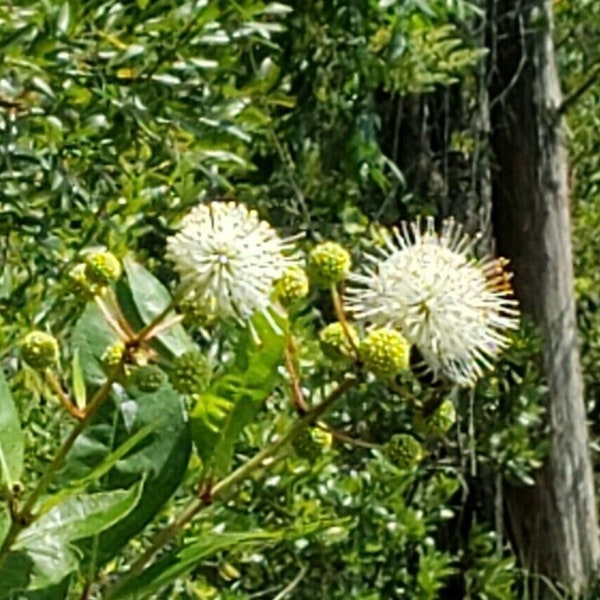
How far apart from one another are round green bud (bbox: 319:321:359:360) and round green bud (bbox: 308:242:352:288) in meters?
0.06

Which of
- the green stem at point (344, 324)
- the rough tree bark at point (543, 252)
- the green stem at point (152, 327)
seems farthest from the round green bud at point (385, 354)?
the rough tree bark at point (543, 252)

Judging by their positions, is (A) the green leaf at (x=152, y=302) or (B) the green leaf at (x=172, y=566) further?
(A) the green leaf at (x=152, y=302)

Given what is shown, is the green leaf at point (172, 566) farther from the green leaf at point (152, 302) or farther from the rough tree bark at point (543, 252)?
the rough tree bark at point (543, 252)

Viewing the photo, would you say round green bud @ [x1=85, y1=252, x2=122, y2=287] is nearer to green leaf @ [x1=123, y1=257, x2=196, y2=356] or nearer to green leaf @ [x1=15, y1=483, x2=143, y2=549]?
green leaf @ [x1=123, y1=257, x2=196, y2=356]

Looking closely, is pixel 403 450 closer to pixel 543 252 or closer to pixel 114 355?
pixel 114 355

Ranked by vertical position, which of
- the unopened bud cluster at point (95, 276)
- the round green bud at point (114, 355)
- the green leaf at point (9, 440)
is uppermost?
the unopened bud cluster at point (95, 276)

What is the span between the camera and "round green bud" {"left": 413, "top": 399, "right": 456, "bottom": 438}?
1128mm

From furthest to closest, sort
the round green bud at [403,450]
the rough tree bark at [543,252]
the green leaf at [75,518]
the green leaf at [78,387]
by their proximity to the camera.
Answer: the rough tree bark at [543,252] → the round green bud at [403,450] → the green leaf at [78,387] → the green leaf at [75,518]

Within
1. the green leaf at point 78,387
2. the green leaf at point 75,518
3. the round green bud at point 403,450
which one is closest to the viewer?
the green leaf at point 75,518

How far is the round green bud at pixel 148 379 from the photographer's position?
104 centimetres

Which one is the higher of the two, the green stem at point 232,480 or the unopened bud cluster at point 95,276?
the unopened bud cluster at point 95,276

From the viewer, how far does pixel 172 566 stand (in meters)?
0.98

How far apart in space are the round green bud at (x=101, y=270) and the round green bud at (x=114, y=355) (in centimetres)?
5

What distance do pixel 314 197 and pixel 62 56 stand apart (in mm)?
1566
